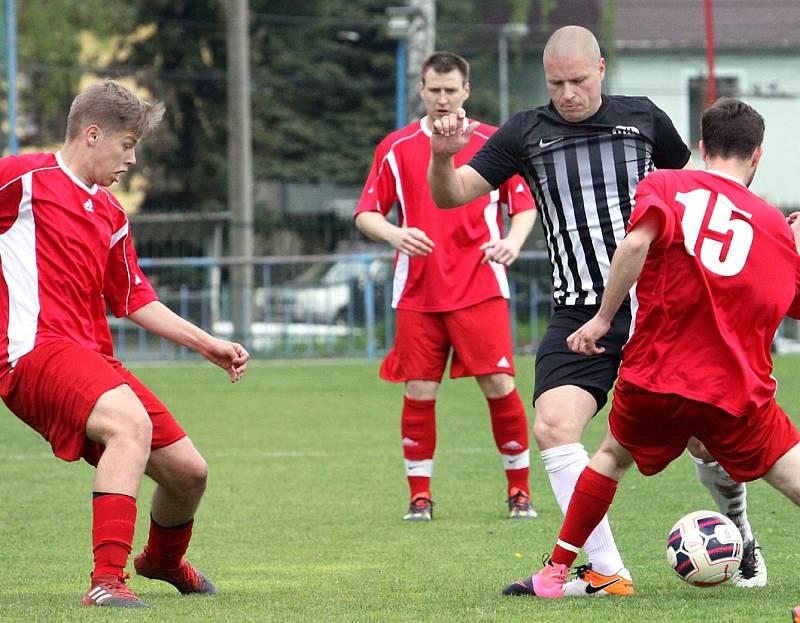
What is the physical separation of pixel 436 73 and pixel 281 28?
3045 cm

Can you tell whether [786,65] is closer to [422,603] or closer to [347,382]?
[347,382]

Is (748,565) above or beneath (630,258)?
beneath

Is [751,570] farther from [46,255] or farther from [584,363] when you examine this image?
[46,255]

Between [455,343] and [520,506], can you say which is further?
[455,343]

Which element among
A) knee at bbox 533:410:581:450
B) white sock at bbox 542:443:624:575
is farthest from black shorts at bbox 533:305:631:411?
white sock at bbox 542:443:624:575

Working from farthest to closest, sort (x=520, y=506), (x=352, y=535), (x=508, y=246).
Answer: (x=520, y=506) → (x=508, y=246) → (x=352, y=535)

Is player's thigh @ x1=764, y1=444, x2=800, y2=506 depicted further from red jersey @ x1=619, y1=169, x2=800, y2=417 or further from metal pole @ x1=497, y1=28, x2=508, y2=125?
metal pole @ x1=497, y1=28, x2=508, y2=125

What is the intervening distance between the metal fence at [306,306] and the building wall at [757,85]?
1914 centimetres

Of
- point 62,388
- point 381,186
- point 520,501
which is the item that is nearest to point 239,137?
point 381,186

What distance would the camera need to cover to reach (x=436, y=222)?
8.28m

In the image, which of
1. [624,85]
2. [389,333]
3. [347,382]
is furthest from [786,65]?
[347,382]

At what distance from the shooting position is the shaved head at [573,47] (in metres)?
5.57

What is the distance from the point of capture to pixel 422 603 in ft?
16.7

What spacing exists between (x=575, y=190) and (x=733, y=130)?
96 cm
